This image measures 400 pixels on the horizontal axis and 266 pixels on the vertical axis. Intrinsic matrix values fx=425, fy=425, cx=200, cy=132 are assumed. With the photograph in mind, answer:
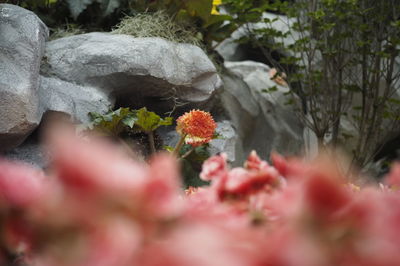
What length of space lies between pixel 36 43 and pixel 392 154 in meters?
3.59

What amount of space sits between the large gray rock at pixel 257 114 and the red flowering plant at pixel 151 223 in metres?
2.94

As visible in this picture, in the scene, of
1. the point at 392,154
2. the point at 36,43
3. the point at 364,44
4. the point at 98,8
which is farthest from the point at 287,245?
the point at 392,154

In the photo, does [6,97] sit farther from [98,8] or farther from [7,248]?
[7,248]

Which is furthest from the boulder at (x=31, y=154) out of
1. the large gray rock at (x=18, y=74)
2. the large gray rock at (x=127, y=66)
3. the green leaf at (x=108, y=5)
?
the green leaf at (x=108, y=5)

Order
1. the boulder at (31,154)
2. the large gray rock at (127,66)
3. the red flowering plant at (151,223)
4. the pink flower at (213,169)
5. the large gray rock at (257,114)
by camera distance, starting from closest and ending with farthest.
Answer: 1. the red flowering plant at (151,223)
2. the pink flower at (213,169)
3. the boulder at (31,154)
4. the large gray rock at (127,66)
5. the large gray rock at (257,114)

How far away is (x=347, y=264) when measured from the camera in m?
0.21

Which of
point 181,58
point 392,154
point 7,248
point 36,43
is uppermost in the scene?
point 7,248

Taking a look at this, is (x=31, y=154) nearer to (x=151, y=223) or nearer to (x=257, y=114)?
(x=151, y=223)

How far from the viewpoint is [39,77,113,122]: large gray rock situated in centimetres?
209

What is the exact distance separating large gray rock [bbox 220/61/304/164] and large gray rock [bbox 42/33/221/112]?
2.20ft

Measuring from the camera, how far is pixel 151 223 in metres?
0.21

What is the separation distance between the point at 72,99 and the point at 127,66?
0.35 m

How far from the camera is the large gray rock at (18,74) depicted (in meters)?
1.77

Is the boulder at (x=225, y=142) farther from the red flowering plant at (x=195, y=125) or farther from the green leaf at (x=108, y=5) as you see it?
the green leaf at (x=108, y=5)
